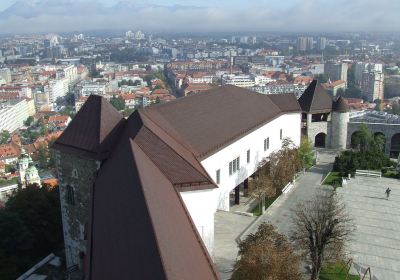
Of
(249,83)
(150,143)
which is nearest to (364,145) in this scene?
(150,143)

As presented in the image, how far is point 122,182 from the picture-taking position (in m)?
16.6

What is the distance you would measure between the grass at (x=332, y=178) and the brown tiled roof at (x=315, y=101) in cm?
971

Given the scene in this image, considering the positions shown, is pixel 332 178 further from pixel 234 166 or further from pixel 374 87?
pixel 374 87

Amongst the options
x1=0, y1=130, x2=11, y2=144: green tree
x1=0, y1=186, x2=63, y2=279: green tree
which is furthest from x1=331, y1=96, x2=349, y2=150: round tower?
x1=0, y1=130, x2=11, y2=144: green tree

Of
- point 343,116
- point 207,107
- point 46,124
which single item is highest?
point 207,107

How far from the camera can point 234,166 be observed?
103 ft

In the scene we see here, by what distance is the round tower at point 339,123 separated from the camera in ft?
152

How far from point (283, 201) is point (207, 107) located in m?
8.72

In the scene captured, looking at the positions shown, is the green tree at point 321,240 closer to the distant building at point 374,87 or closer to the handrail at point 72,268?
the handrail at point 72,268

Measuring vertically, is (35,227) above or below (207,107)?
below

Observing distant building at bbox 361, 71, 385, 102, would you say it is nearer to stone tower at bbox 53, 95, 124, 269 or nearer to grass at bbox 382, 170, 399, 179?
grass at bbox 382, 170, 399, 179

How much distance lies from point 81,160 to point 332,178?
21.5 metres

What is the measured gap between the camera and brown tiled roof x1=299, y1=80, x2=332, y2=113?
4600cm

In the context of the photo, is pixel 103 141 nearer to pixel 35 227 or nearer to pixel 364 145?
pixel 35 227
